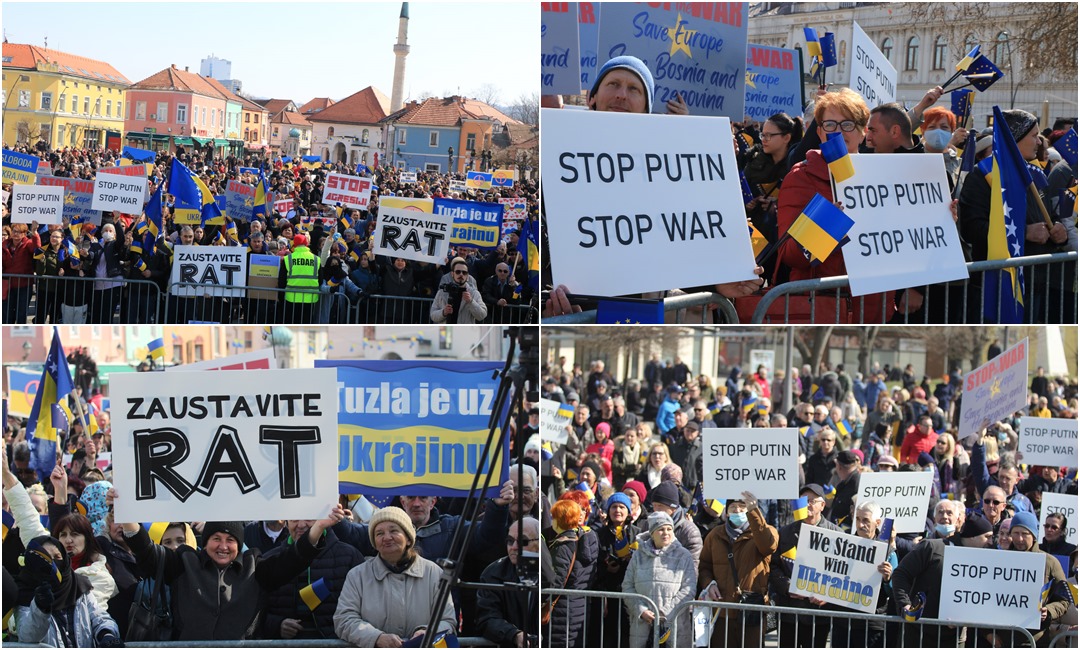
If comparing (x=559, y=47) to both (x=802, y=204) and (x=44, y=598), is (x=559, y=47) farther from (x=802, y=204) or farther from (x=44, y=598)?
(x=44, y=598)

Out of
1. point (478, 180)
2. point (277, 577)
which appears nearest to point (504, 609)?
point (277, 577)

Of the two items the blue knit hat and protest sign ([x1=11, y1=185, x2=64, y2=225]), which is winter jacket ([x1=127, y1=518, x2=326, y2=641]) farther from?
protest sign ([x1=11, y1=185, x2=64, y2=225])

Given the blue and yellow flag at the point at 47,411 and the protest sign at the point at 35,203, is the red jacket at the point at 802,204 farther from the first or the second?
the protest sign at the point at 35,203

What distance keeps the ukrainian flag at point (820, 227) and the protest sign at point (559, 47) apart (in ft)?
8.24

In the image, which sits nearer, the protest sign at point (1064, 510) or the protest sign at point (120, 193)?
the protest sign at point (1064, 510)

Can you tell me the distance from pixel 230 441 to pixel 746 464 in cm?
280

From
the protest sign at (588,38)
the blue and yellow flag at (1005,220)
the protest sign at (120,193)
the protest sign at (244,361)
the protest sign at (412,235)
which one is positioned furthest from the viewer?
the protest sign at (120,193)

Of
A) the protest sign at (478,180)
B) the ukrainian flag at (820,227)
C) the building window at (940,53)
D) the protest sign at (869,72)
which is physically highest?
the building window at (940,53)

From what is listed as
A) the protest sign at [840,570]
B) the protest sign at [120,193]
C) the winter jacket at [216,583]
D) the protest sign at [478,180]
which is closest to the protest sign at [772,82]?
the protest sign at [840,570]

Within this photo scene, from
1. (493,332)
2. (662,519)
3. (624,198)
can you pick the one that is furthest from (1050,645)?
(493,332)

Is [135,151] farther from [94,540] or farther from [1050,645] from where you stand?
[1050,645]

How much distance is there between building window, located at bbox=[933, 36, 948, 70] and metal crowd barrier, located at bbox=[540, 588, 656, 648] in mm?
30294

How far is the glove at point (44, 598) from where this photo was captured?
17.2 ft

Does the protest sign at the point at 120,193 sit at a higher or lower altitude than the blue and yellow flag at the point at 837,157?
higher
